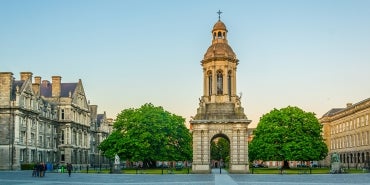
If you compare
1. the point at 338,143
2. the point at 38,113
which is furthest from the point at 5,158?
the point at 338,143

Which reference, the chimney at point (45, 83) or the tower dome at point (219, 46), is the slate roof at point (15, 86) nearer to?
the chimney at point (45, 83)

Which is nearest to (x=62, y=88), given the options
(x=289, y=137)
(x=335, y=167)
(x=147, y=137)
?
(x=147, y=137)

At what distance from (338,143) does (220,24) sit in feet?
235

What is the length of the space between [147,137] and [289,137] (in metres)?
22.8

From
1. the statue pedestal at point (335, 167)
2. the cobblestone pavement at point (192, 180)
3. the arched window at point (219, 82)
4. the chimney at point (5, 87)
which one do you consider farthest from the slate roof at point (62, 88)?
the statue pedestal at point (335, 167)

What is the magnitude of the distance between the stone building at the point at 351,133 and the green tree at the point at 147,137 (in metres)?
30.4

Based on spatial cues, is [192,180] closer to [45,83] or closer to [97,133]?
[45,83]

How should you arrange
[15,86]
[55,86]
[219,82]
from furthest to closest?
1. [55,86]
2. [15,86]
3. [219,82]

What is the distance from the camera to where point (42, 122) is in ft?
295

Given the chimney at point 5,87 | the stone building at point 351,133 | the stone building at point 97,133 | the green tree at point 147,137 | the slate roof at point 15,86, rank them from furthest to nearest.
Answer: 1. the stone building at point 97,133
2. the stone building at point 351,133
3. the slate roof at point 15,86
4. the chimney at point 5,87
5. the green tree at point 147,137

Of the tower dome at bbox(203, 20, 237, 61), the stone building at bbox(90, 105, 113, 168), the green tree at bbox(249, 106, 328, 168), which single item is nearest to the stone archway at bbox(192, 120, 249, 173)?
the tower dome at bbox(203, 20, 237, 61)

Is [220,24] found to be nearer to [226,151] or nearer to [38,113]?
[38,113]

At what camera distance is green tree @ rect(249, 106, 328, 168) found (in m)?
77.2

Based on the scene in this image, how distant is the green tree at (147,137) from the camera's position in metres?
75.3
